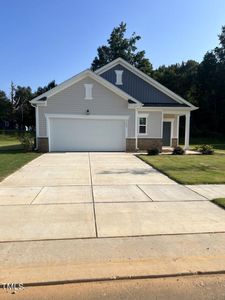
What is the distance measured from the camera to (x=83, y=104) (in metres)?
20.2

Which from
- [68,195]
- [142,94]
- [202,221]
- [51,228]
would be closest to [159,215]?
[202,221]

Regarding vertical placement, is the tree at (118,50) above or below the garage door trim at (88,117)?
above

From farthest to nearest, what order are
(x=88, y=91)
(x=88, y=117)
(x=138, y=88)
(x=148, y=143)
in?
(x=138, y=88) → (x=148, y=143) → (x=88, y=117) → (x=88, y=91)

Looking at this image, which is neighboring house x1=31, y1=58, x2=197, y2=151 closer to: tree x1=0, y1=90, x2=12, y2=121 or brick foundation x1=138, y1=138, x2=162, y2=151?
brick foundation x1=138, y1=138, x2=162, y2=151

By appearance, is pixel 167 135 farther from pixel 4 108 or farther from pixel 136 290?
pixel 4 108

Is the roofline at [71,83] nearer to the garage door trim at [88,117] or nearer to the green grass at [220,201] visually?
the garage door trim at [88,117]

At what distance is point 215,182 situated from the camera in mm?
9320

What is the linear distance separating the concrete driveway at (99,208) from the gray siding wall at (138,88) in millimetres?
13685

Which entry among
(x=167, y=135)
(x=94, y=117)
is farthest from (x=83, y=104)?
(x=167, y=135)

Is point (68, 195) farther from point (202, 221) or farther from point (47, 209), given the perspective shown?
point (202, 221)

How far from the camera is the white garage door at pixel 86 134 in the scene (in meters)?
20.3

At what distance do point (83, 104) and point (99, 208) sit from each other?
14549mm

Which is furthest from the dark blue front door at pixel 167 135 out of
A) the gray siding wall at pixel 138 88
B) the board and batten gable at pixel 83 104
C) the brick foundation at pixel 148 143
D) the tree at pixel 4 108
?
the tree at pixel 4 108

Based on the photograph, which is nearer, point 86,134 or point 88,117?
point 88,117
